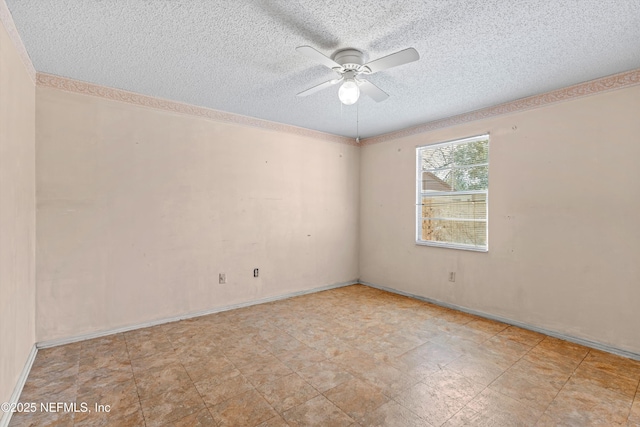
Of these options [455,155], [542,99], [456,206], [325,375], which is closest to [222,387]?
[325,375]

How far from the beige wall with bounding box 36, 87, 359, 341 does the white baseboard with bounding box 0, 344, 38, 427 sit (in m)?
0.24

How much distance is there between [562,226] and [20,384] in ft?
15.4

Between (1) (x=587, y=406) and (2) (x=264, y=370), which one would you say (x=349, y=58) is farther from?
(1) (x=587, y=406)

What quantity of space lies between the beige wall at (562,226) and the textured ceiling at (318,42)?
45cm

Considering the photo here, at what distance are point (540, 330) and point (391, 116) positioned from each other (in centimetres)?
290

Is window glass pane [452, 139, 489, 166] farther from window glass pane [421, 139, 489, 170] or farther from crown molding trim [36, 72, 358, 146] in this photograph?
crown molding trim [36, 72, 358, 146]

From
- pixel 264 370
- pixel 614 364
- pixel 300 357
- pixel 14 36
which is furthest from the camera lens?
pixel 300 357

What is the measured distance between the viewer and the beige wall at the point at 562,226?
8.68 feet

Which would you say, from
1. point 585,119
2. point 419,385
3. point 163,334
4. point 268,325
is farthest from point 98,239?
point 585,119

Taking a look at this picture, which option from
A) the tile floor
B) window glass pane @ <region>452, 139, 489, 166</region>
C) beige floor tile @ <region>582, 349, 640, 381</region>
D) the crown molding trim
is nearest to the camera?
the tile floor

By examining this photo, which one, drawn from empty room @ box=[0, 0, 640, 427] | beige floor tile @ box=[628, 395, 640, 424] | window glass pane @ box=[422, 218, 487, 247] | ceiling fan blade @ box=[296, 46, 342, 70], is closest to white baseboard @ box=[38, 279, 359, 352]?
empty room @ box=[0, 0, 640, 427]

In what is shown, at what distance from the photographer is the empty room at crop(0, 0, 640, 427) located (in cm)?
192

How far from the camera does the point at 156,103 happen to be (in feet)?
10.7

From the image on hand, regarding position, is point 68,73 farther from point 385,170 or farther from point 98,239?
point 385,170
